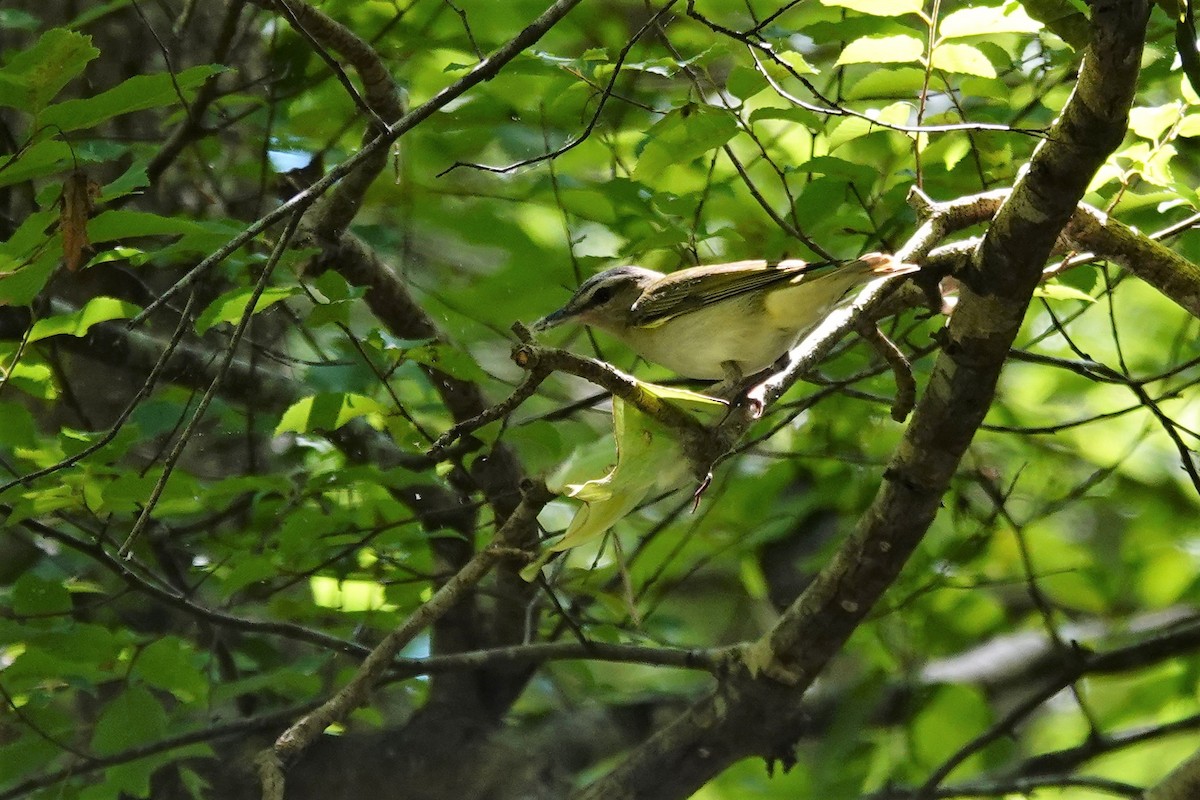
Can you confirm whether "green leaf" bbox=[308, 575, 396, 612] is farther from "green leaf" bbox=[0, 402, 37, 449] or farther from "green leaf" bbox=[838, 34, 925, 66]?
"green leaf" bbox=[838, 34, 925, 66]

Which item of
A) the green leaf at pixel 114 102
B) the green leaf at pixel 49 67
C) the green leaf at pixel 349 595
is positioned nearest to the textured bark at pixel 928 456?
Result: the green leaf at pixel 349 595

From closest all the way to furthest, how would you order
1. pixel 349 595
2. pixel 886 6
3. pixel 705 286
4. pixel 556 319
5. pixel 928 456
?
pixel 886 6, pixel 928 456, pixel 705 286, pixel 556 319, pixel 349 595

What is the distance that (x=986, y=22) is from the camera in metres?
2.02

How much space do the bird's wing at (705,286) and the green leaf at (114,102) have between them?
4.08 ft

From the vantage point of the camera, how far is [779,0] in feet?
9.45

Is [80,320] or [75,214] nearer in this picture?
[75,214]

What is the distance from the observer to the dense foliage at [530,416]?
2234 millimetres

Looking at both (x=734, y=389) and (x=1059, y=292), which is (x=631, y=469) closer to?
(x=734, y=389)

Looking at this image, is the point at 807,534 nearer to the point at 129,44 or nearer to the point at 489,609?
the point at 489,609

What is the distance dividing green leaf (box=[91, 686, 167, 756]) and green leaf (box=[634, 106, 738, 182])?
1.79 meters

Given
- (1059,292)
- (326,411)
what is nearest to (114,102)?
(326,411)

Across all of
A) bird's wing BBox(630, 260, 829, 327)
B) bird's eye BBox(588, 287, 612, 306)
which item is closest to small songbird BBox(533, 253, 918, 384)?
bird's wing BBox(630, 260, 829, 327)

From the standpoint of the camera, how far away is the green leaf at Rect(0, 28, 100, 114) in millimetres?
1759

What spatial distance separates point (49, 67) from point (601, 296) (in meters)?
1.48
